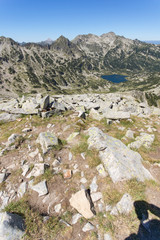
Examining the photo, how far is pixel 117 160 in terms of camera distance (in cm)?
835

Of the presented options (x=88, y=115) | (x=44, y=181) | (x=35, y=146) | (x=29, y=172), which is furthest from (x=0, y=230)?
(x=88, y=115)

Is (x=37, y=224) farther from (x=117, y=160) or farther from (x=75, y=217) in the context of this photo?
(x=117, y=160)

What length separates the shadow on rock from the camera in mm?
5402

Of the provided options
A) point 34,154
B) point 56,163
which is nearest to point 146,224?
point 56,163

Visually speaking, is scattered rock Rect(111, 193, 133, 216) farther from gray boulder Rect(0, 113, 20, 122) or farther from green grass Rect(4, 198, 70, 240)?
gray boulder Rect(0, 113, 20, 122)

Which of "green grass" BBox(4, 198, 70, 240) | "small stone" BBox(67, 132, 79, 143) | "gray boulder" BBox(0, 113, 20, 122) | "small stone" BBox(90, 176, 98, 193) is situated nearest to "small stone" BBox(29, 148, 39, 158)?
"small stone" BBox(67, 132, 79, 143)

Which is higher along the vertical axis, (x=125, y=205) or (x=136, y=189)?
(x=136, y=189)

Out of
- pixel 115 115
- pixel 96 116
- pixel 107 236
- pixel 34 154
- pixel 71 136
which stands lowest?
pixel 107 236

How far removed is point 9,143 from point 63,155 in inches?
235

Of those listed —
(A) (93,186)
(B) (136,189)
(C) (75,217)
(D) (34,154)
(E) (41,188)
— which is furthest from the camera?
(D) (34,154)

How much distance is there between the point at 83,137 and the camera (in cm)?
1184

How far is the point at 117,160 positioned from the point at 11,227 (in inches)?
274

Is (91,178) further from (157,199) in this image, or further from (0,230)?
(0,230)

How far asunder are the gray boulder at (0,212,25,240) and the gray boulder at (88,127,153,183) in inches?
223
